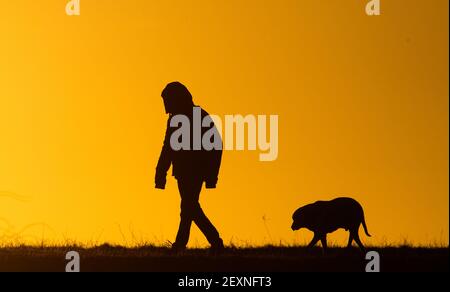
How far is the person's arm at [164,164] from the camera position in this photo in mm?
20703

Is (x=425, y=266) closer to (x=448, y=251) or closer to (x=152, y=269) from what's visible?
(x=448, y=251)

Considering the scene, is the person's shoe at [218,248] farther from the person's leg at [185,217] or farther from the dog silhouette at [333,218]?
the dog silhouette at [333,218]

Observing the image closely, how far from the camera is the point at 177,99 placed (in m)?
20.5

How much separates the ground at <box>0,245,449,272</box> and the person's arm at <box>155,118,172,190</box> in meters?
1.20

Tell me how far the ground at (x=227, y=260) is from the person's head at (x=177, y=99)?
2464mm

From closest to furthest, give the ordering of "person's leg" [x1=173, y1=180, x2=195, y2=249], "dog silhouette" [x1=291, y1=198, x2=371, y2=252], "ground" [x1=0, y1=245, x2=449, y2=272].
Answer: "ground" [x1=0, y1=245, x2=449, y2=272] < "person's leg" [x1=173, y1=180, x2=195, y2=249] < "dog silhouette" [x1=291, y1=198, x2=371, y2=252]

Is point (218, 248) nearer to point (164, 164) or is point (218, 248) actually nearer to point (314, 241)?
point (164, 164)

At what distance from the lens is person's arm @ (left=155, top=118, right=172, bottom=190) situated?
20703mm

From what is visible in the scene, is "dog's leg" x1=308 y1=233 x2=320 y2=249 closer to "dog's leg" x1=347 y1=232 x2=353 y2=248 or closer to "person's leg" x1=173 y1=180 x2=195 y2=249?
"dog's leg" x1=347 y1=232 x2=353 y2=248

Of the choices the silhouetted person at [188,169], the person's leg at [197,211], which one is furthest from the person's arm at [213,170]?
the person's leg at [197,211]

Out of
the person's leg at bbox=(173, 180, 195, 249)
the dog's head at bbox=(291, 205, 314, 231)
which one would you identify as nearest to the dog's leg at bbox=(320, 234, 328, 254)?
the dog's head at bbox=(291, 205, 314, 231)

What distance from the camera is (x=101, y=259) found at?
19.5 m
